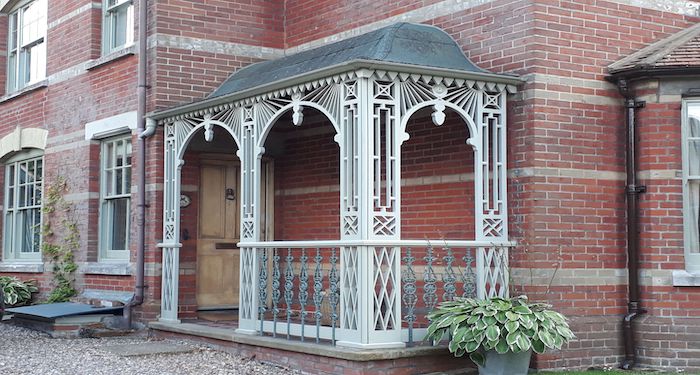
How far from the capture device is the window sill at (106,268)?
39.2ft

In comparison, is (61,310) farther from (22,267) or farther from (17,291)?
(22,267)

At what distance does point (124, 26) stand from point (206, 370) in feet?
19.4

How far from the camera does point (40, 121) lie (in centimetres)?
1457

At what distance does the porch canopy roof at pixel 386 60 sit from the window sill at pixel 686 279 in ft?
8.13

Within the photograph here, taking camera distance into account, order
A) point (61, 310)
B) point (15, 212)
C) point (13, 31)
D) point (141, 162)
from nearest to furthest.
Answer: point (141, 162), point (61, 310), point (15, 212), point (13, 31)

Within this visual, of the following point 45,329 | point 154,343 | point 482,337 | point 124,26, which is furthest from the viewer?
point 124,26

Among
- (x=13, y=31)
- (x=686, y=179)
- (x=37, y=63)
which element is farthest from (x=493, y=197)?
(x=13, y=31)

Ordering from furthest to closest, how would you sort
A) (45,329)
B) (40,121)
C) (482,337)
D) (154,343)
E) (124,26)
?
(40,121) → (124,26) → (45,329) → (154,343) → (482,337)

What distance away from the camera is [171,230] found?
11.2 metres

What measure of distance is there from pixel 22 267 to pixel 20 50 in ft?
12.6

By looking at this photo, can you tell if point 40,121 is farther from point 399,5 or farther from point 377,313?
point 377,313

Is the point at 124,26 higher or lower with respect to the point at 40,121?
higher

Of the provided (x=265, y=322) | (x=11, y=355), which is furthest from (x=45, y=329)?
(x=265, y=322)

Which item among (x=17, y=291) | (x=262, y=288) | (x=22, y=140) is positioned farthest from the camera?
(x=22, y=140)
